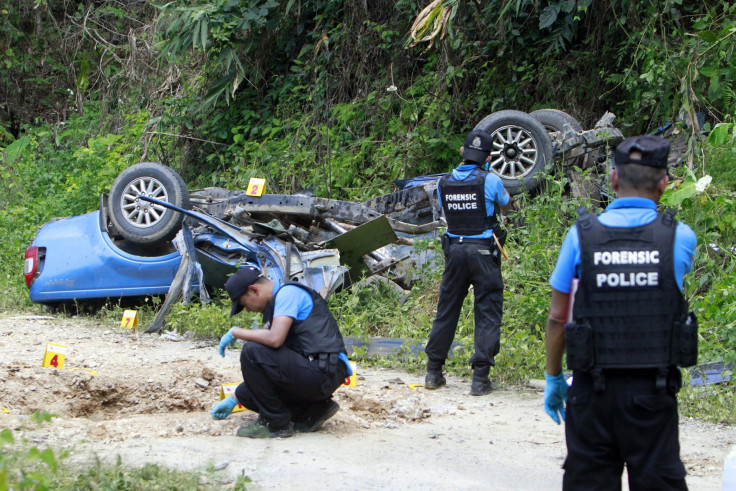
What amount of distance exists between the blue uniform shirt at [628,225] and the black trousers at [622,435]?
350 mm

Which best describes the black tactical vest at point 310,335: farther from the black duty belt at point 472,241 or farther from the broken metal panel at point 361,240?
the broken metal panel at point 361,240

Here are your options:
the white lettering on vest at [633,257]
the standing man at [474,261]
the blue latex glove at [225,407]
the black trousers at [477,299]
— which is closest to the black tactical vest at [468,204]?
the standing man at [474,261]

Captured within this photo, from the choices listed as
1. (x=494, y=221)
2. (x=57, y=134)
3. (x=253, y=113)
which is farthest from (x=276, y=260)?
(x=57, y=134)

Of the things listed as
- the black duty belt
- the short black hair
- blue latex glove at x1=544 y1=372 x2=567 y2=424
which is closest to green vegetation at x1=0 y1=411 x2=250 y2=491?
blue latex glove at x1=544 y1=372 x2=567 y2=424

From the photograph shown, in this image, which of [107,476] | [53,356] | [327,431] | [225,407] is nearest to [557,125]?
[327,431]

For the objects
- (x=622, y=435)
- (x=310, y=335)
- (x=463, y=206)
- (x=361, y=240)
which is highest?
(x=463, y=206)

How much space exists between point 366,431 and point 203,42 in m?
8.31

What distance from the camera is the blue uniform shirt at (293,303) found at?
4461 mm

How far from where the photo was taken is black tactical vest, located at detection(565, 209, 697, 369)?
2.72 metres

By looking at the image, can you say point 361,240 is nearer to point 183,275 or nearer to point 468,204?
point 183,275

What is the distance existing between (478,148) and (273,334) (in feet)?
7.78

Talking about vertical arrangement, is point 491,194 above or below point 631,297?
above

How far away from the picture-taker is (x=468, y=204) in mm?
5914

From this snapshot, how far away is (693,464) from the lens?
14.3 ft
